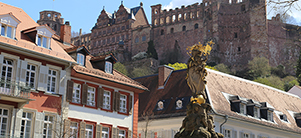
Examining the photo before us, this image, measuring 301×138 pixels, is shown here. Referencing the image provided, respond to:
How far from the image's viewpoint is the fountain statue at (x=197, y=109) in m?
13.1

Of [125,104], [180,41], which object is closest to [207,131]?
[125,104]

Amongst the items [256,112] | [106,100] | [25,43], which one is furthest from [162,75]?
[25,43]

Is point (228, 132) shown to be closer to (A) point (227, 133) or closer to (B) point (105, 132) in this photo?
(A) point (227, 133)

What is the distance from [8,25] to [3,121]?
468 cm

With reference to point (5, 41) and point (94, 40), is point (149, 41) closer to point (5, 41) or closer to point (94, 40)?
point (94, 40)

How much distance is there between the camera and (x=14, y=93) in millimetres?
23422

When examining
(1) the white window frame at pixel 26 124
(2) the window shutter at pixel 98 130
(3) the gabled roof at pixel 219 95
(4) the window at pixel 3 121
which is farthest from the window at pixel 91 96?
(3) the gabled roof at pixel 219 95

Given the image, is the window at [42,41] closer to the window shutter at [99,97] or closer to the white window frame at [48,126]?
the white window frame at [48,126]

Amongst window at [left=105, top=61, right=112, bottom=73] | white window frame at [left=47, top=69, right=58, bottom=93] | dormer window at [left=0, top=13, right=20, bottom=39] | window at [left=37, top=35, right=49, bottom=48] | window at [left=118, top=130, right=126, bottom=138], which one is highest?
dormer window at [left=0, top=13, right=20, bottom=39]

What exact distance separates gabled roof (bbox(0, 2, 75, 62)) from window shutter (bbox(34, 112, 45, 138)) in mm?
3040

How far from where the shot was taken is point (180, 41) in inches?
3994

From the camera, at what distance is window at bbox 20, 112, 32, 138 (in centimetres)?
2395

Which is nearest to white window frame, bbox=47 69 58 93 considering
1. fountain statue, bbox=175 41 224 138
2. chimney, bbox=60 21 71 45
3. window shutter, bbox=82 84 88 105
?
window shutter, bbox=82 84 88 105

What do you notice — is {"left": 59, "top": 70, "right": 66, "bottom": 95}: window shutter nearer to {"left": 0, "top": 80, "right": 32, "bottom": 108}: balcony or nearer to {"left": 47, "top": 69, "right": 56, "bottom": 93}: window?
{"left": 47, "top": 69, "right": 56, "bottom": 93}: window
